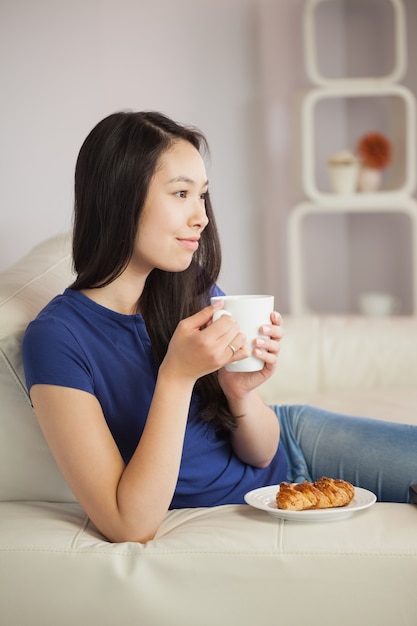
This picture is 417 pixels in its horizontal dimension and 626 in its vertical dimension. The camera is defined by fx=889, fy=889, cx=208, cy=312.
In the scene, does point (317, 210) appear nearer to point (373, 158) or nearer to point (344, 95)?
point (373, 158)

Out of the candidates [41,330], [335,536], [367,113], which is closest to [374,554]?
[335,536]

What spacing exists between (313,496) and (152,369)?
1.23ft

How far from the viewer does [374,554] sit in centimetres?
119

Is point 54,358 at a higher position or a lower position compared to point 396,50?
lower

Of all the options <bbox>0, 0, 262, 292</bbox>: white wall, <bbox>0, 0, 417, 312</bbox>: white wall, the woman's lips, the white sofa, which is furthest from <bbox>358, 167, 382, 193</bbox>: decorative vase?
the white sofa

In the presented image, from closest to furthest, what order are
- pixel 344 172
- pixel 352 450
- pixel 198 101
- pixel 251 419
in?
pixel 251 419 → pixel 352 450 → pixel 344 172 → pixel 198 101

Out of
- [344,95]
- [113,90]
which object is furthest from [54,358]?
[344,95]

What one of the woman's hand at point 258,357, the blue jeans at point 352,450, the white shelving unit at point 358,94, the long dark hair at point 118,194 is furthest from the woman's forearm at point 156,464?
the white shelving unit at point 358,94

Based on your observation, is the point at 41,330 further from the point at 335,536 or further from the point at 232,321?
the point at 335,536

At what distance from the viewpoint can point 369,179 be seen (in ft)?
11.4

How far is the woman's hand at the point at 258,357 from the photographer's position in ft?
4.11

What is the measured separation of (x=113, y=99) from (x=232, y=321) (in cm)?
225

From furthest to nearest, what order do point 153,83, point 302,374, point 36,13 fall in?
point 153,83
point 36,13
point 302,374

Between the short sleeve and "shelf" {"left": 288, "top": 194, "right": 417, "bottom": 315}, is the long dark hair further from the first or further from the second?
"shelf" {"left": 288, "top": 194, "right": 417, "bottom": 315}
